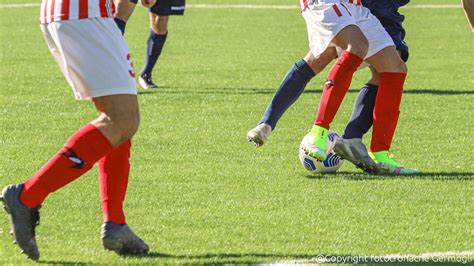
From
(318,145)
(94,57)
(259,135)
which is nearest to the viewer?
(94,57)

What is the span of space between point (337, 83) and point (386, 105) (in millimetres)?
360

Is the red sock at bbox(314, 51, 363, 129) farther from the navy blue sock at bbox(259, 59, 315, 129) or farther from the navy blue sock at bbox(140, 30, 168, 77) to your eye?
the navy blue sock at bbox(140, 30, 168, 77)

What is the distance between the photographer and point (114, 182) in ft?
18.4

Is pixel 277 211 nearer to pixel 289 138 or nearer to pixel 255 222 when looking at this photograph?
pixel 255 222

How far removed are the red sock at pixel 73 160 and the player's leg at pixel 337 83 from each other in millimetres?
2563

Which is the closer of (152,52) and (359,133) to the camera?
(359,133)

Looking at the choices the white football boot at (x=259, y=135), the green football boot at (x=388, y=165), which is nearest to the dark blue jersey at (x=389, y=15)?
the green football boot at (x=388, y=165)

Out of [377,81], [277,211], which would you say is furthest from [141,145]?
[277,211]

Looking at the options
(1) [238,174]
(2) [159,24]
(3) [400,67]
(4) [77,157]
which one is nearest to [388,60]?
(3) [400,67]

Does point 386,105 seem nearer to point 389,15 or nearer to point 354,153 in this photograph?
point 354,153

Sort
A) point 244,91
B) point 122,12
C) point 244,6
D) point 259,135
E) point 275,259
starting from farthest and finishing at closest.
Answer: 1. point 244,6
2. point 244,91
3. point 122,12
4. point 259,135
5. point 275,259

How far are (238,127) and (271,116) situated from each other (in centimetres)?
195

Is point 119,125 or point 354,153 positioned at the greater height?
point 119,125

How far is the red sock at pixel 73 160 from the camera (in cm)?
539
